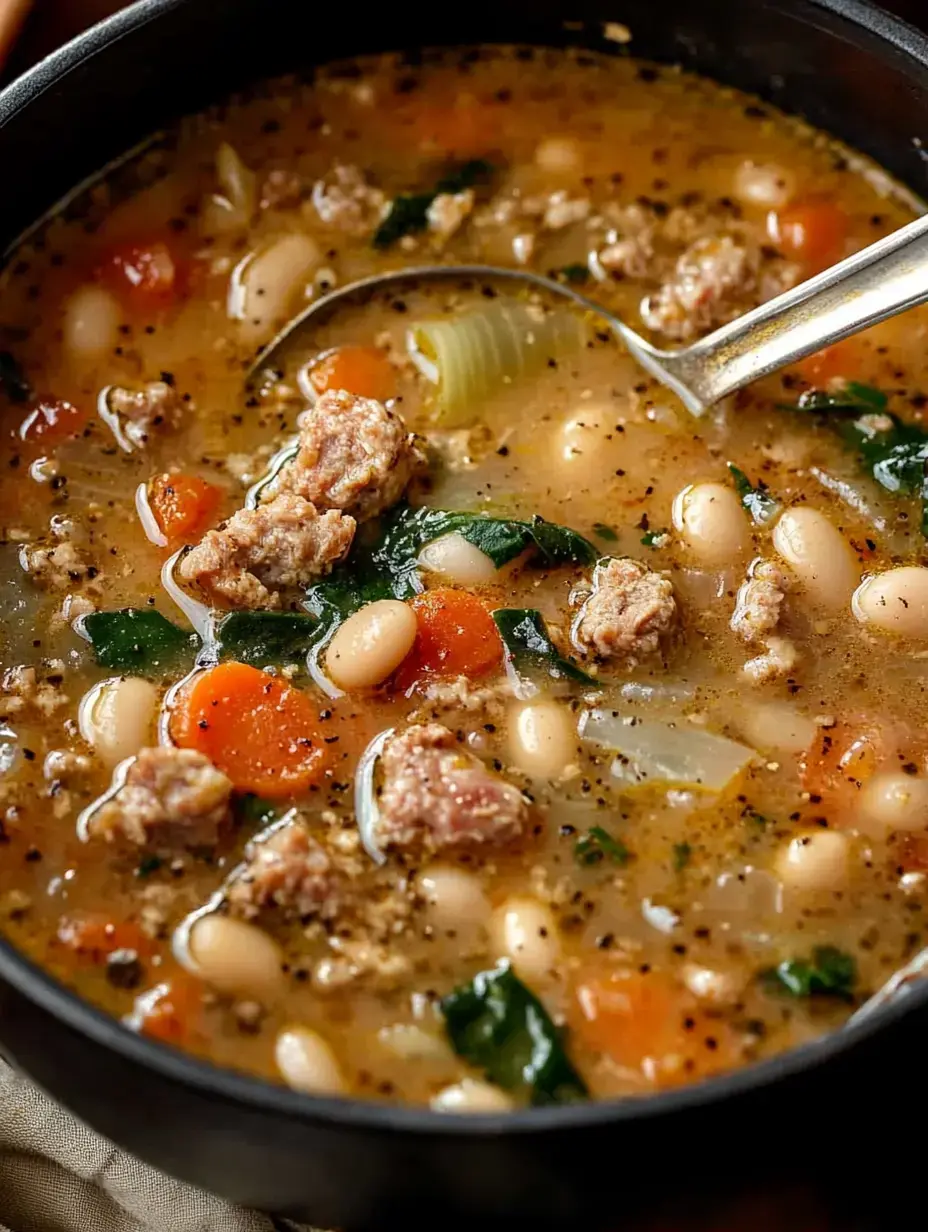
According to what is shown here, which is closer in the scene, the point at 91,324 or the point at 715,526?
the point at 715,526

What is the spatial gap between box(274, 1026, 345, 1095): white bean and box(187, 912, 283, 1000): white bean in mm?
112

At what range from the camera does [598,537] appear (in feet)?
10.9

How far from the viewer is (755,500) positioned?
133 inches

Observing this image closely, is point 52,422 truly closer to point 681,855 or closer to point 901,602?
point 681,855

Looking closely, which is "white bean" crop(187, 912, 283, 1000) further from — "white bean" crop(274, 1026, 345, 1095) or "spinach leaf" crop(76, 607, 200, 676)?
"spinach leaf" crop(76, 607, 200, 676)

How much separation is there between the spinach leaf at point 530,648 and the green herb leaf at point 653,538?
0.32 m

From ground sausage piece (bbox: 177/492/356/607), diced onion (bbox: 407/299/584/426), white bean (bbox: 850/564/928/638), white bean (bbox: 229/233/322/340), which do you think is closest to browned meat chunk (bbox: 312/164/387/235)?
white bean (bbox: 229/233/322/340)

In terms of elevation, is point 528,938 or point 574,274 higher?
point 574,274

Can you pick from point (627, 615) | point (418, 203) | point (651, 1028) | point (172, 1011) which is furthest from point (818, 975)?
point (418, 203)

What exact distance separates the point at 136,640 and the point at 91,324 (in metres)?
0.87

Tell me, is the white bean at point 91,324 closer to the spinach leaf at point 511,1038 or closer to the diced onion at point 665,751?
the diced onion at point 665,751

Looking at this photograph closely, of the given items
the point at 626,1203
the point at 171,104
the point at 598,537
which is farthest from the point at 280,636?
the point at 171,104

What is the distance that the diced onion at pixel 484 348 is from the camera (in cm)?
353

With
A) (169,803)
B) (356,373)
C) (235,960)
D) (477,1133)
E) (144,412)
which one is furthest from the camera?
(356,373)
